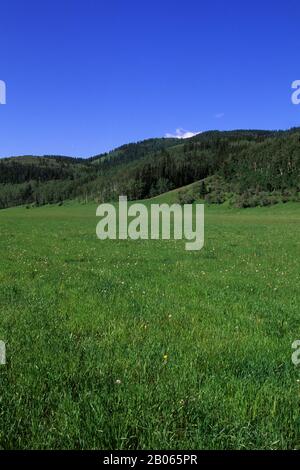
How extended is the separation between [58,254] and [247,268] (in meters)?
9.99

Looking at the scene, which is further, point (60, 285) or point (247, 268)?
point (247, 268)

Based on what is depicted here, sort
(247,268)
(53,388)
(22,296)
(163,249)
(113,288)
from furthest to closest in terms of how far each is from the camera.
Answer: (163,249), (247,268), (113,288), (22,296), (53,388)

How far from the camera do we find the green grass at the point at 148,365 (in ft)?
16.0

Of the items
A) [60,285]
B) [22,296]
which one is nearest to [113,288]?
[60,285]

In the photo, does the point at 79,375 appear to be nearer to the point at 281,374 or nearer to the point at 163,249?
the point at 281,374

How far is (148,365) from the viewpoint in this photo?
21.9ft

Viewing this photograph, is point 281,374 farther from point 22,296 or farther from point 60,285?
point 60,285

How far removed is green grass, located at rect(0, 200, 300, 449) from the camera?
4.89 metres

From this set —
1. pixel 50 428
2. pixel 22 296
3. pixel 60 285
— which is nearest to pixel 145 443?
pixel 50 428

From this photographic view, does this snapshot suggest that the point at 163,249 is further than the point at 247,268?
Yes

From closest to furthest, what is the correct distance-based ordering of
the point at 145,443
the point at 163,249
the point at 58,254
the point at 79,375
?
the point at 145,443 → the point at 79,375 → the point at 58,254 → the point at 163,249

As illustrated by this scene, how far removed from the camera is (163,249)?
2612 cm
